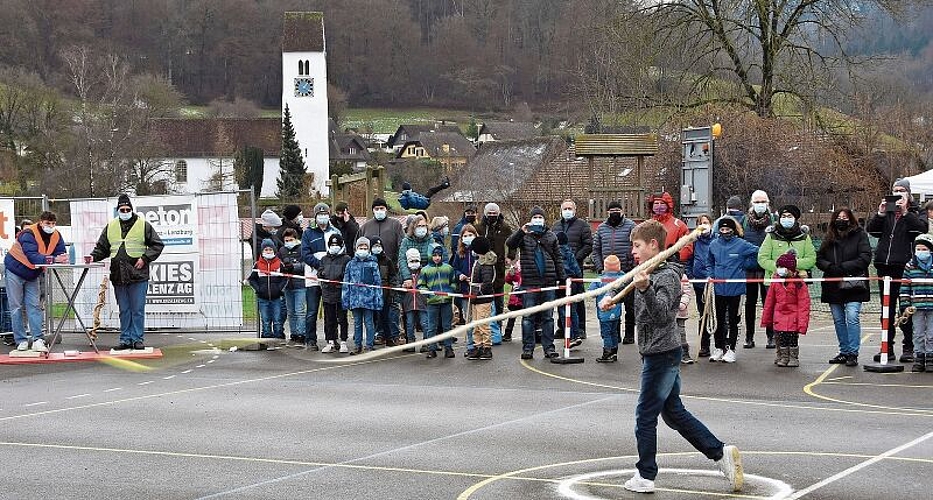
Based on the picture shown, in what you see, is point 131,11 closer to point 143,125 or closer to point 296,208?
point 143,125

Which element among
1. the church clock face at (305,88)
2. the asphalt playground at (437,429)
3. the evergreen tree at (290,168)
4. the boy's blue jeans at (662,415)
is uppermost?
the church clock face at (305,88)

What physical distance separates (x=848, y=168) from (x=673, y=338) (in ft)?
91.2

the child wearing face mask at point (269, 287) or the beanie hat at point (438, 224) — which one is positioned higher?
the beanie hat at point (438, 224)

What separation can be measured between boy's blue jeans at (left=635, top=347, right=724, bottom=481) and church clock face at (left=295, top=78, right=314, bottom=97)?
13014 centimetres

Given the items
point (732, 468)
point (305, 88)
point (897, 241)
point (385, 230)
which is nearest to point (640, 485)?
point (732, 468)

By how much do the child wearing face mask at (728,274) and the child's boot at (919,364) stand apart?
2282 mm

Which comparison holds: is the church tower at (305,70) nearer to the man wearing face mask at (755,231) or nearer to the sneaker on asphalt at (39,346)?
the sneaker on asphalt at (39,346)

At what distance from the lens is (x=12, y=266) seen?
712 inches

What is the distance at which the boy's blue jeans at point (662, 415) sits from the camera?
8.73 metres

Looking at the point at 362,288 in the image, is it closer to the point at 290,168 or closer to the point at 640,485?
the point at 640,485

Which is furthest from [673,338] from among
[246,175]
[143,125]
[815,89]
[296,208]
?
[246,175]

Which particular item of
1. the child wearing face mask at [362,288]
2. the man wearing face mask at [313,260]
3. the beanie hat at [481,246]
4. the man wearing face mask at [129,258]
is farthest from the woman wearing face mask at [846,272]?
the man wearing face mask at [129,258]

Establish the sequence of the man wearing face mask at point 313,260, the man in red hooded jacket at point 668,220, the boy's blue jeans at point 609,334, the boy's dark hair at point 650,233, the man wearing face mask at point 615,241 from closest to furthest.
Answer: the boy's dark hair at point 650,233 → the man in red hooded jacket at point 668,220 → the boy's blue jeans at point 609,334 → the man wearing face mask at point 615,241 → the man wearing face mask at point 313,260

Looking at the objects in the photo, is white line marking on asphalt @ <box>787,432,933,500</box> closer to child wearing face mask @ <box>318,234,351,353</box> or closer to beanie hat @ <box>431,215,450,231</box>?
beanie hat @ <box>431,215,450,231</box>
